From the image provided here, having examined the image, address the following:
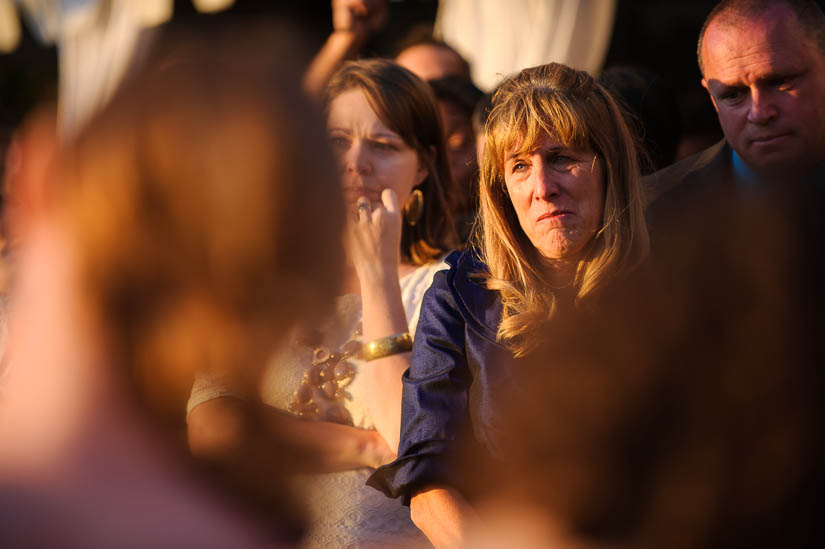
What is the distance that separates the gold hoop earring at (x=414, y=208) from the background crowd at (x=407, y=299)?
23 mm

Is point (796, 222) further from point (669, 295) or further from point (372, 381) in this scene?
point (372, 381)

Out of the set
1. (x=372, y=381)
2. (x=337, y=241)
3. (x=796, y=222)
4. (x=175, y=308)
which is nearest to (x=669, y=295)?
(x=796, y=222)

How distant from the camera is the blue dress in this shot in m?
1.84

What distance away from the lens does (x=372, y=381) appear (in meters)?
2.23

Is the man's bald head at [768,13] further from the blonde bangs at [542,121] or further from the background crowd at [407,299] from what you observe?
the blonde bangs at [542,121]

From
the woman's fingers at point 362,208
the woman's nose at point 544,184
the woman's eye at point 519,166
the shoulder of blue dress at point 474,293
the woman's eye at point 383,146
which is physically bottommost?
the shoulder of blue dress at point 474,293

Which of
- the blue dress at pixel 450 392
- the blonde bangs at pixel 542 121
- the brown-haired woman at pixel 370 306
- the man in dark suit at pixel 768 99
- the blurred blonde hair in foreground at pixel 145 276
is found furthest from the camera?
the man in dark suit at pixel 768 99

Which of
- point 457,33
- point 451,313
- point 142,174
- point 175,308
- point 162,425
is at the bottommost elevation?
point 451,313

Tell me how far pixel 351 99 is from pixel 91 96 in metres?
1.72

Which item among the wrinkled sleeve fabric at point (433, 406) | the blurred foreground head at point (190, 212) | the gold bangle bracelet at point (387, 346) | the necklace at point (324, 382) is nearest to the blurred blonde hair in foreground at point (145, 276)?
the blurred foreground head at point (190, 212)

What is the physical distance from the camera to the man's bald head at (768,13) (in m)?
2.41

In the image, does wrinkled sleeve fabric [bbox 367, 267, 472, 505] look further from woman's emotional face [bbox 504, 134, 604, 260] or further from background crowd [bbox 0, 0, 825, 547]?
woman's emotional face [bbox 504, 134, 604, 260]

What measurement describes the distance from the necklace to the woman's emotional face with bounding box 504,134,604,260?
0.69 meters

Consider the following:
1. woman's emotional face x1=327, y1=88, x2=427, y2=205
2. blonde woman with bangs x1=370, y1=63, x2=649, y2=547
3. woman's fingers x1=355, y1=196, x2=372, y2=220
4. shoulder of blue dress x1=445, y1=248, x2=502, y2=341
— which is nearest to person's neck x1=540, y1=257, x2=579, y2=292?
blonde woman with bangs x1=370, y1=63, x2=649, y2=547
